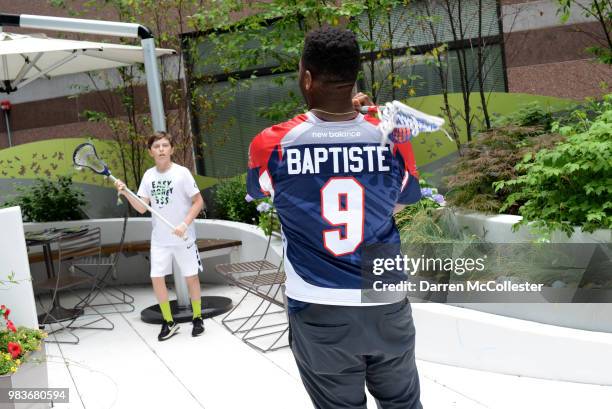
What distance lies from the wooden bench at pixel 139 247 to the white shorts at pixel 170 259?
161 cm

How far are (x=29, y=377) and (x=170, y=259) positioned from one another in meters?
1.95

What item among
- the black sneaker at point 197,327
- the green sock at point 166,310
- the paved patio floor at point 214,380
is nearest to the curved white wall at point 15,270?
the paved patio floor at point 214,380

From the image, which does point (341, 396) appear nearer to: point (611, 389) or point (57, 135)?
point (611, 389)

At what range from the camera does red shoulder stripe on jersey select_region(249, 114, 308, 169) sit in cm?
227

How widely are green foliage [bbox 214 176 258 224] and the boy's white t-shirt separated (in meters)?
2.47

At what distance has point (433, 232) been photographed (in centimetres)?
525

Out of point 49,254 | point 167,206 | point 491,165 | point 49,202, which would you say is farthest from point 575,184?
point 49,202

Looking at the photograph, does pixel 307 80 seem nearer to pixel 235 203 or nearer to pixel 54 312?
pixel 54 312

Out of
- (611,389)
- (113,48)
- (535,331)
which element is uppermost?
(113,48)

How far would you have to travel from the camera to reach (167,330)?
19.9 feet

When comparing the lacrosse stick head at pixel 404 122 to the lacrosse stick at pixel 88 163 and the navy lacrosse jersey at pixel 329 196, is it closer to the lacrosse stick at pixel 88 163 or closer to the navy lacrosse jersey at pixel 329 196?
the navy lacrosse jersey at pixel 329 196

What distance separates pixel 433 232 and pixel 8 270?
2.92m

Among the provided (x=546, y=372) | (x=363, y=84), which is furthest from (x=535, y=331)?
(x=363, y=84)

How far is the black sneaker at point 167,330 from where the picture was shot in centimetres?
602
